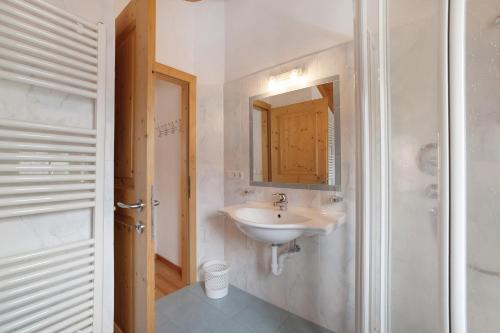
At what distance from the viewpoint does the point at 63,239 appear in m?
0.90

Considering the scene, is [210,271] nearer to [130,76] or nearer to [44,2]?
[130,76]

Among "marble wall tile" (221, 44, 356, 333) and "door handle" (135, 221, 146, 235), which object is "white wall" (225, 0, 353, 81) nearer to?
"marble wall tile" (221, 44, 356, 333)

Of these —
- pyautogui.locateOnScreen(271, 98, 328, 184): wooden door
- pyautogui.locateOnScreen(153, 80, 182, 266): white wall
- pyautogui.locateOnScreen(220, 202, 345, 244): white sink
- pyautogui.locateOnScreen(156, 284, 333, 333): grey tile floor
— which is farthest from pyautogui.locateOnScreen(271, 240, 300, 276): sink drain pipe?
pyautogui.locateOnScreen(153, 80, 182, 266): white wall

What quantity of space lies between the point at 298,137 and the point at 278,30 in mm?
921

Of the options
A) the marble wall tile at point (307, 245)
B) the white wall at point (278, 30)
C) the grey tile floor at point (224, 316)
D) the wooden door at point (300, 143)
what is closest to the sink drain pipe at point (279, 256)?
the marble wall tile at point (307, 245)

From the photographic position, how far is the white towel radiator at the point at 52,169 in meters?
0.74

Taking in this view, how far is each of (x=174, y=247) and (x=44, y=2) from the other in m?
2.30

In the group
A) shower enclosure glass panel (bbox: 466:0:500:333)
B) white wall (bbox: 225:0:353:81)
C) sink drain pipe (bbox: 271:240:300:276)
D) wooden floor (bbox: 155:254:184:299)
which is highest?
white wall (bbox: 225:0:353:81)

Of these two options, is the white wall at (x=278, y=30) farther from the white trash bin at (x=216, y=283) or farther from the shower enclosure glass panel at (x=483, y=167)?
the white trash bin at (x=216, y=283)

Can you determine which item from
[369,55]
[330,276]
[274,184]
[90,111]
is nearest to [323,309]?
[330,276]

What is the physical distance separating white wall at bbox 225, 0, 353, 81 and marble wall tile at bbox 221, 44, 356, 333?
0.09 metres

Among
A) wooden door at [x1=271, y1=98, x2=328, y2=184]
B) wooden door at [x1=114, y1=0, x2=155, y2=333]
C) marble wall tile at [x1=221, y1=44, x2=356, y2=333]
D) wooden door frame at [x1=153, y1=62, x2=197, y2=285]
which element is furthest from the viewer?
wooden door frame at [x1=153, y1=62, x2=197, y2=285]

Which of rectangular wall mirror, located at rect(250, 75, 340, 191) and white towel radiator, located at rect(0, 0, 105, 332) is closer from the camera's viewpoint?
white towel radiator, located at rect(0, 0, 105, 332)

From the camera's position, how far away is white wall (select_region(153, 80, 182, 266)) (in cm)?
235
